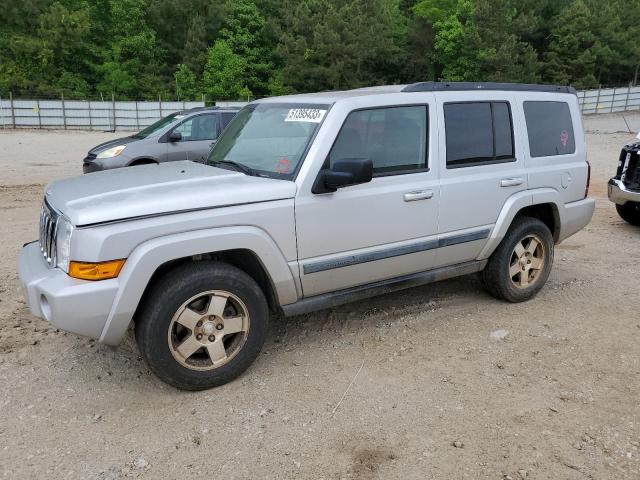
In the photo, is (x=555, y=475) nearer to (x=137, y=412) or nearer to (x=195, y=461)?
(x=195, y=461)

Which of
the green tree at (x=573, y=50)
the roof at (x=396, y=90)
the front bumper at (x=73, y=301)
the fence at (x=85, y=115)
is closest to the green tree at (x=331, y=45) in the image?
the fence at (x=85, y=115)

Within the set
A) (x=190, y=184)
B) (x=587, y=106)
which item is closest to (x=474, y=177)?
(x=190, y=184)

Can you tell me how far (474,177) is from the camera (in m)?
4.55

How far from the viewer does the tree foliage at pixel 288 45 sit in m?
45.3

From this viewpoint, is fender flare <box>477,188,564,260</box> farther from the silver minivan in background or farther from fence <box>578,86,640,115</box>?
fence <box>578,86,640,115</box>

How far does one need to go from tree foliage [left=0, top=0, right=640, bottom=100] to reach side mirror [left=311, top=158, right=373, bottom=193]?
138ft

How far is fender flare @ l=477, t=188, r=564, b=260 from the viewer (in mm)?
4766

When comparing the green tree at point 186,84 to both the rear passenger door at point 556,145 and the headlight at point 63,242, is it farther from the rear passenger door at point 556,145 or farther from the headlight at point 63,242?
the headlight at point 63,242

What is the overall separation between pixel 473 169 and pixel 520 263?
3.62 ft

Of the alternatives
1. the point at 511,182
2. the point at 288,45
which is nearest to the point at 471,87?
the point at 511,182

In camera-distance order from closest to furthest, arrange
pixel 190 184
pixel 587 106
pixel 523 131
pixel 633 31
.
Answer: pixel 190 184 < pixel 523 131 < pixel 587 106 < pixel 633 31

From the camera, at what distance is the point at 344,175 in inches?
143

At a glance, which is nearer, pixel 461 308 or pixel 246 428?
pixel 246 428

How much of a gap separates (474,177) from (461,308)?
47.4 inches
